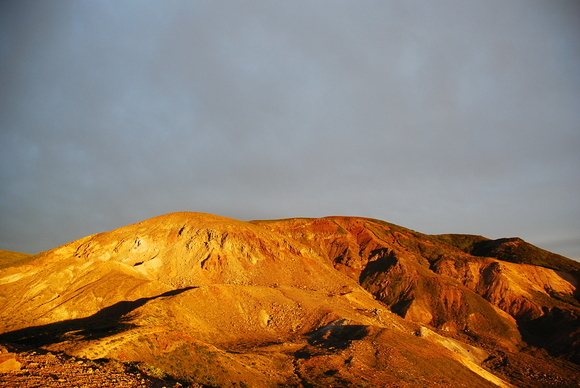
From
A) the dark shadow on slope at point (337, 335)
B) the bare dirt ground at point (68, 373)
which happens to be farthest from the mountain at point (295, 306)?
the bare dirt ground at point (68, 373)

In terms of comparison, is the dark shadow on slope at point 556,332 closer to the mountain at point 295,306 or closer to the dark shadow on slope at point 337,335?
the mountain at point 295,306

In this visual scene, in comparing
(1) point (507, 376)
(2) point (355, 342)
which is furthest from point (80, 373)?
(1) point (507, 376)

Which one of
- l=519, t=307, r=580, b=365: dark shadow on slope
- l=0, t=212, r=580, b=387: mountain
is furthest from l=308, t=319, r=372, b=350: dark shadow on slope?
l=519, t=307, r=580, b=365: dark shadow on slope

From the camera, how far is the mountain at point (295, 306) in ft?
88.6

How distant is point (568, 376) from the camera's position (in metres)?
39.9

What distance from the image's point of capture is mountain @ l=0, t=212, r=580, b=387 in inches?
1063

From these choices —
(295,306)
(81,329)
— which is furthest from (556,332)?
(81,329)

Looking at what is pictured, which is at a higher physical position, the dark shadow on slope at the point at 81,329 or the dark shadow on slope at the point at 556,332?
Result: the dark shadow on slope at the point at 81,329

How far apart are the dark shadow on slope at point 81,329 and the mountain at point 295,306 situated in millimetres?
270

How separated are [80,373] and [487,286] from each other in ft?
237

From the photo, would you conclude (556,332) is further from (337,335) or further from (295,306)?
(295,306)

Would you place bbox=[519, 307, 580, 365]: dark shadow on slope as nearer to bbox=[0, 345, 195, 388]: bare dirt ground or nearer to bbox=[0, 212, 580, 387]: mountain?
bbox=[0, 212, 580, 387]: mountain

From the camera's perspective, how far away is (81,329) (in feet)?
96.9

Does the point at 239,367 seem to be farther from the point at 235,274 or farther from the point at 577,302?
the point at 577,302
